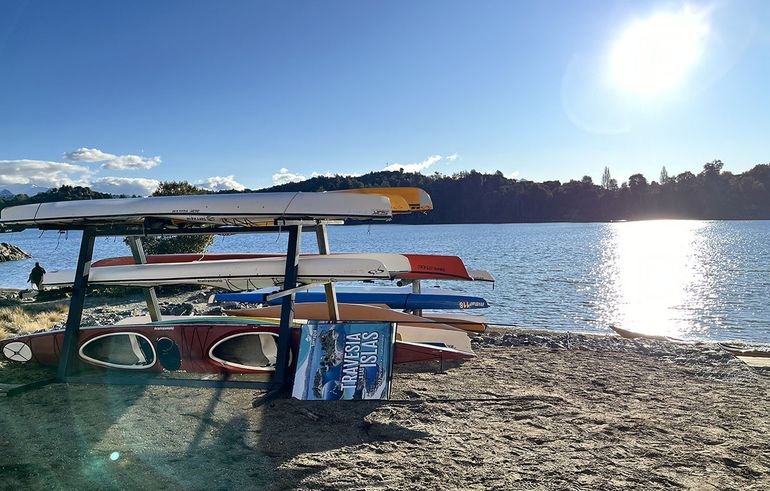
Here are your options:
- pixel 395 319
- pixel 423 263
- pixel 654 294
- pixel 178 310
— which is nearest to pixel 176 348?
pixel 395 319

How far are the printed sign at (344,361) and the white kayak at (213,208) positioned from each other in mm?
1188

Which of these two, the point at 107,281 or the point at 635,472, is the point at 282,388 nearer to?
the point at 107,281

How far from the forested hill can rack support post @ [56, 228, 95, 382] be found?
92.5 metres

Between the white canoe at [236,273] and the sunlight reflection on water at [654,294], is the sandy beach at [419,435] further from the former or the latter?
the sunlight reflection on water at [654,294]

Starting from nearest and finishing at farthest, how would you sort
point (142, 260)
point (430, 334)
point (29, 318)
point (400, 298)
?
point (142, 260) < point (430, 334) < point (400, 298) < point (29, 318)

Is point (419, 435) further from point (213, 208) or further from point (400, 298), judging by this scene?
point (400, 298)

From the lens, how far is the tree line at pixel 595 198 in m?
107

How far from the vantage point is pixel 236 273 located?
19.2ft

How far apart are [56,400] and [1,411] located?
0.47 m

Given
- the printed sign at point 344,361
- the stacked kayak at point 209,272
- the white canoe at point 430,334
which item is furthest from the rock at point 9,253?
the printed sign at point 344,361

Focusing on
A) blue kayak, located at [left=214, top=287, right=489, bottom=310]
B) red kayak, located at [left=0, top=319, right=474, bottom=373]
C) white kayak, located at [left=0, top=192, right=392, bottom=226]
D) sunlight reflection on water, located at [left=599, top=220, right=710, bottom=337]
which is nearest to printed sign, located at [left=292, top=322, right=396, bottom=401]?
red kayak, located at [left=0, top=319, right=474, bottom=373]

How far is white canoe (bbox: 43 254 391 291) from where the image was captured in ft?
17.6

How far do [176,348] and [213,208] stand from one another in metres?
1.88

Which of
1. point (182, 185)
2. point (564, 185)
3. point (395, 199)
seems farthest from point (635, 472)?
point (564, 185)
